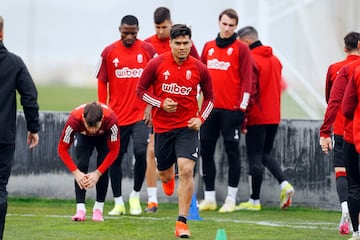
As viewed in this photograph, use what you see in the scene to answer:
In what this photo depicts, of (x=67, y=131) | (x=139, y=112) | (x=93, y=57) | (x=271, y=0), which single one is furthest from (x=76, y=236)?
(x=93, y=57)

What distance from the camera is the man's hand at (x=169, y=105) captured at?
36.5 feet

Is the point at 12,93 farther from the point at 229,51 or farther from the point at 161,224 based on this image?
the point at 229,51

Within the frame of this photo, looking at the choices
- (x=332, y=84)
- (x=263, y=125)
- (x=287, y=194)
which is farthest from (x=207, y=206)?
(x=332, y=84)

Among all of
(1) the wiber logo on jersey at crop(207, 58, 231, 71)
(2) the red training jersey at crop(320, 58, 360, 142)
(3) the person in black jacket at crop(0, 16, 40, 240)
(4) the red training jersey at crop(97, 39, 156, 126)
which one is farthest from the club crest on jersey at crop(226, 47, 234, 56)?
(3) the person in black jacket at crop(0, 16, 40, 240)

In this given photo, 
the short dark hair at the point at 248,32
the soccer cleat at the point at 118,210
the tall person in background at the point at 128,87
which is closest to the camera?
the soccer cleat at the point at 118,210

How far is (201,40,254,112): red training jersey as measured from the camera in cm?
1366

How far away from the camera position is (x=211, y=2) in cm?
4938

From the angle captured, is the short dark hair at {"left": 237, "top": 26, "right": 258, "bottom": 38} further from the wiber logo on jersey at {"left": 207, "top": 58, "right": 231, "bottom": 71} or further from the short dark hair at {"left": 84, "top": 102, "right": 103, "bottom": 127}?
the short dark hair at {"left": 84, "top": 102, "right": 103, "bottom": 127}

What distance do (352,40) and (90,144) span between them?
124 inches

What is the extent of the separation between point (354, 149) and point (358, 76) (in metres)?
0.77

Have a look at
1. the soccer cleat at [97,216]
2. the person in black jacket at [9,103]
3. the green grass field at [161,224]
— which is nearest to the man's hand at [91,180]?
the green grass field at [161,224]

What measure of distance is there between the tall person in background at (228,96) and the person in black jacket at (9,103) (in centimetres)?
→ 420

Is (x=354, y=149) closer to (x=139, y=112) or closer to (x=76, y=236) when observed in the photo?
(x=76, y=236)

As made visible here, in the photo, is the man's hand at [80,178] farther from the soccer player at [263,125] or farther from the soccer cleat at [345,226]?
the soccer player at [263,125]
